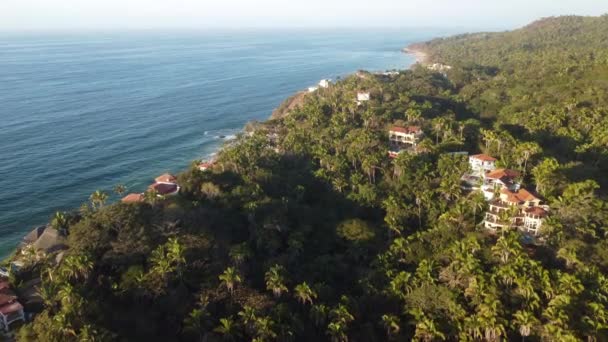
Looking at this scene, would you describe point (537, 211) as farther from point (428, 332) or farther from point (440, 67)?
point (440, 67)

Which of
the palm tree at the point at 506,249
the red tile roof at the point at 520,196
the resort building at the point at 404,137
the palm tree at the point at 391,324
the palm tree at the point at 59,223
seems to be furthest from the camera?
the resort building at the point at 404,137

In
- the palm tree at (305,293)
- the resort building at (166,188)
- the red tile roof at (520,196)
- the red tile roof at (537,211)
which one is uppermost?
the red tile roof at (520,196)

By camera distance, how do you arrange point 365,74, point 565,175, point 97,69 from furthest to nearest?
point 97,69, point 365,74, point 565,175

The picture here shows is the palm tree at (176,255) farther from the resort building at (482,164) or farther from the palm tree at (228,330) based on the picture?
the resort building at (482,164)

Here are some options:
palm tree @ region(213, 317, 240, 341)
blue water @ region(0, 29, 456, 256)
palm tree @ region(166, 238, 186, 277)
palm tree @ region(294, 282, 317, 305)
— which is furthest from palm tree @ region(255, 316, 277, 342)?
blue water @ region(0, 29, 456, 256)

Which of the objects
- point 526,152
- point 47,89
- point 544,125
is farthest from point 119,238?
point 47,89

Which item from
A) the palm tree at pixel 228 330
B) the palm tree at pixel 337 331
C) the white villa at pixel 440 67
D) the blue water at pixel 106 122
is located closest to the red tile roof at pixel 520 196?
the palm tree at pixel 337 331

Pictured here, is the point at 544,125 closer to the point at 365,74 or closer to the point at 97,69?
the point at 365,74
